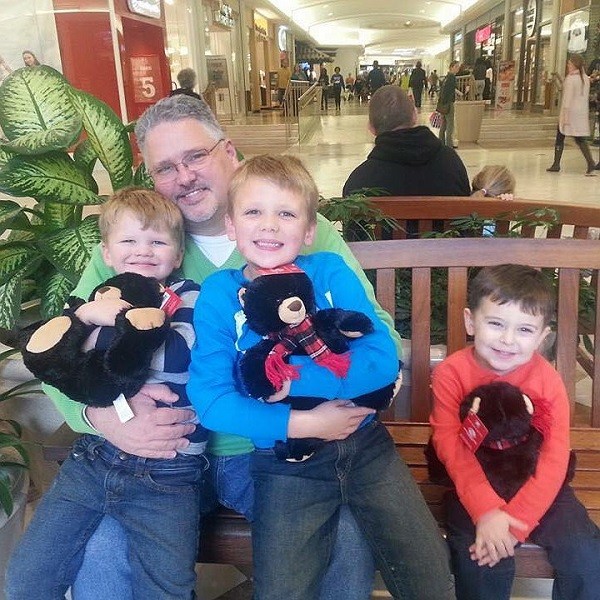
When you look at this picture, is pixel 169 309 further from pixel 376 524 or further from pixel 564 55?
pixel 564 55

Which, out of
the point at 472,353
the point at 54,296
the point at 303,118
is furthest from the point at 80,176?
the point at 303,118

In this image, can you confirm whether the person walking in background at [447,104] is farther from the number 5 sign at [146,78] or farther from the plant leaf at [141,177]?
the plant leaf at [141,177]

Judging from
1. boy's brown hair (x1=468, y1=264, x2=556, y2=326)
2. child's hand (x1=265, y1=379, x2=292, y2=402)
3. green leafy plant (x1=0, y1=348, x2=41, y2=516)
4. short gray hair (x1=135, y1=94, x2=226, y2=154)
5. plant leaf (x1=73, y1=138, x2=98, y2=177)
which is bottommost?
green leafy plant (x1=0, y1=348, x2=41, y2=516)

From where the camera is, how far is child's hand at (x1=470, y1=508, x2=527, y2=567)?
141 centimetres

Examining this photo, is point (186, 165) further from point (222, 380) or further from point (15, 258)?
point (15, 258)

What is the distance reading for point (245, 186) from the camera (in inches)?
54.8

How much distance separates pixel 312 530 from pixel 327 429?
8.8 inches

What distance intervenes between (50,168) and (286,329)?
1.10 m

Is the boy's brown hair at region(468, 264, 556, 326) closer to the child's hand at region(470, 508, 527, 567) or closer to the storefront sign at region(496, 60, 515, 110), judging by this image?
the child's hand at region(470, 508, 527, 567)

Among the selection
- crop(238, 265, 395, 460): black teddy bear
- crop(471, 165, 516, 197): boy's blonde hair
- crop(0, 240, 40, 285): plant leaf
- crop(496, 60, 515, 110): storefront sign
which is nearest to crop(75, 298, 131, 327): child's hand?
crop(238, 265, 395, 460): black teddy bear

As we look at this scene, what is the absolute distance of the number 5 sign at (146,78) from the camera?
1089cm

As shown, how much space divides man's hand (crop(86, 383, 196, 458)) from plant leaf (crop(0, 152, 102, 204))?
0.79 metres

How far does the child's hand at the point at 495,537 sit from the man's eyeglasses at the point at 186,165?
3.66 feet

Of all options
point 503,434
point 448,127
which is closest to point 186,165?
point 503,434
